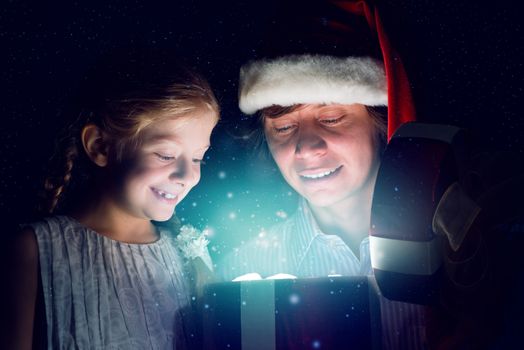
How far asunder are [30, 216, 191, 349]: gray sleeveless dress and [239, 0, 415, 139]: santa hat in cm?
52

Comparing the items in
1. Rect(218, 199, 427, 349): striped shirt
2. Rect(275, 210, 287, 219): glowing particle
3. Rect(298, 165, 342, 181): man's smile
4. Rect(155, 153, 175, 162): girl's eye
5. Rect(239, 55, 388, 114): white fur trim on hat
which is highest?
Rect(239, 55, 388, 114): white fur trim on hat

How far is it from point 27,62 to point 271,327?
3.53 ft

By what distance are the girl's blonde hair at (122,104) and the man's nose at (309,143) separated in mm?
239

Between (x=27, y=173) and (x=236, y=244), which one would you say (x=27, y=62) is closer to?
(x=27, y=173)

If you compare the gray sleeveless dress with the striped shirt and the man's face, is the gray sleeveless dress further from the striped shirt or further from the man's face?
the man's face

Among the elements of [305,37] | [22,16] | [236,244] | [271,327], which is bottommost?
[271,327]

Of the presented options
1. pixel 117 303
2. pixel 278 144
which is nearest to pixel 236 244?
pixel 278 144

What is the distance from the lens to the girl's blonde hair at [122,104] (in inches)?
45.7

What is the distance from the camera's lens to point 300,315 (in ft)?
3.03

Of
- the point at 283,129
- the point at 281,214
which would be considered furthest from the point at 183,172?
the point at 281,214

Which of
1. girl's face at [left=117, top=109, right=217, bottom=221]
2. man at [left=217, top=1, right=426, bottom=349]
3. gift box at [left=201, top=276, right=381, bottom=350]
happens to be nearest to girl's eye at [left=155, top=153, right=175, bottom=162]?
girl's face at [left=117, top=109, right=217, bottom=221]

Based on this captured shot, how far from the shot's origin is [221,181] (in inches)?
62.2

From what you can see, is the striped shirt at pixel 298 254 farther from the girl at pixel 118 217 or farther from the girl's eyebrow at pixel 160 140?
the girl's eyebrow at pixel 160 140

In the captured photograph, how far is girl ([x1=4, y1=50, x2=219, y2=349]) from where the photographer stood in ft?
3.34
